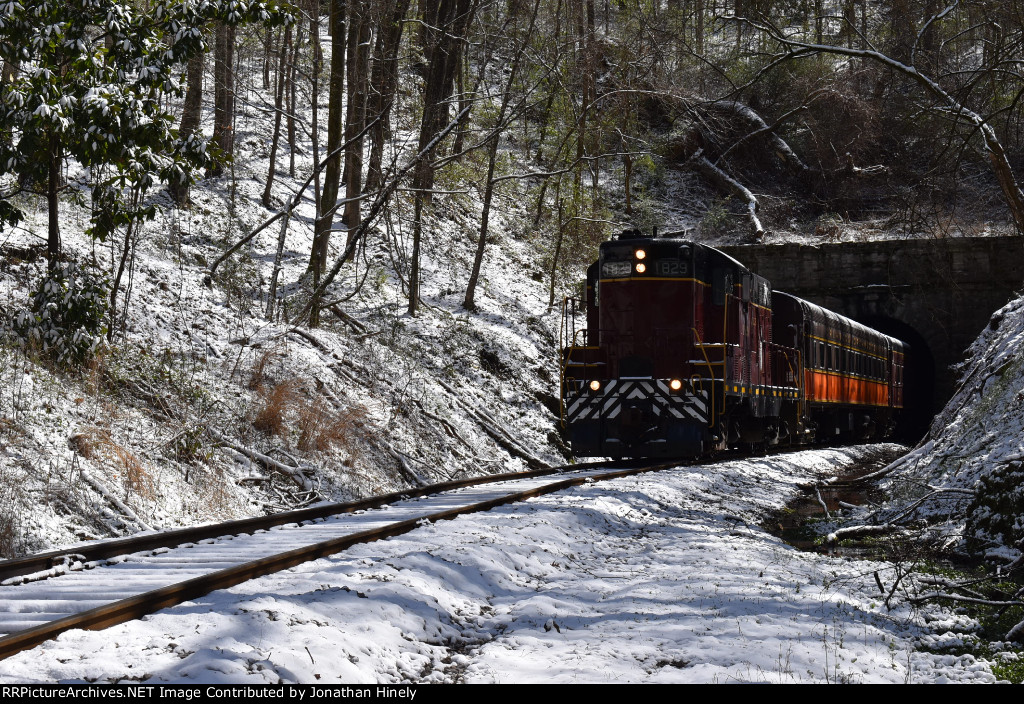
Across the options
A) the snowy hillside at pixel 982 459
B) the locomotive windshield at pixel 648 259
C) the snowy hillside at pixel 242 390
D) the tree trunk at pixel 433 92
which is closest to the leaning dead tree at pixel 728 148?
the snowy hillside at pixel 242 390

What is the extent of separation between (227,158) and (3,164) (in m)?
2.73

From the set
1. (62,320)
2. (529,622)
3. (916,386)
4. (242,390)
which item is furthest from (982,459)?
(916,386)

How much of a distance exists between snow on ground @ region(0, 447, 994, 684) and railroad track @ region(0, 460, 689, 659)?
0.43ft

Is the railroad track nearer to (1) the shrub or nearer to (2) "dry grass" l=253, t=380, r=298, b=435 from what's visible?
(2) "dry grass" l=253, t=380, r=298, b=435

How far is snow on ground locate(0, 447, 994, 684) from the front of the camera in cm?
443

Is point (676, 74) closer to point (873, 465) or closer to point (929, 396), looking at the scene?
point (929, 396)

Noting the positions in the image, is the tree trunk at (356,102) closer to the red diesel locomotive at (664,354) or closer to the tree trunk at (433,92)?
the tree trunk at (433,92)

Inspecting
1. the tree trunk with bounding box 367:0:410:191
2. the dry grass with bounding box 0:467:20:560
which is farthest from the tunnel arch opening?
the dry grass with bounding box 0:467:20:560

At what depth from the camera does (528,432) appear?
1950 cm

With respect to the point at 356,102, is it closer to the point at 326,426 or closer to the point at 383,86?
the point at 383,86

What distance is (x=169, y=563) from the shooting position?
6.75 m

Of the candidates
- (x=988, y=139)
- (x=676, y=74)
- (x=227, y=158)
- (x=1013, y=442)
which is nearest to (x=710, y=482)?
(x=1013, y=442)

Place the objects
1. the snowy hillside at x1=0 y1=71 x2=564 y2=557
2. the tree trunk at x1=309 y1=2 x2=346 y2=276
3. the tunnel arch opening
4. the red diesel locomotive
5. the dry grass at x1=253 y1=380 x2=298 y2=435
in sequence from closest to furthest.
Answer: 1. the snowy hillside at x1=0 y1=71 x2=564 y2=557
2. the dry grass at x1=253 y1=380 x2=298 y2=435
3. the red diesel locomotive
4. the tree trunk at x1=309 y1=2 x2=346 y2=276
5. the tunnel arch opening

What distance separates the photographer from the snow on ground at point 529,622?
4.43 metres
